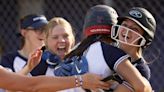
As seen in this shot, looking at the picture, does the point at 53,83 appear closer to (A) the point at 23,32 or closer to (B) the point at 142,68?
(B) the point at 142,68

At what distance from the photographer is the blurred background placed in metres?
6.67

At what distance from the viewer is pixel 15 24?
8.02m

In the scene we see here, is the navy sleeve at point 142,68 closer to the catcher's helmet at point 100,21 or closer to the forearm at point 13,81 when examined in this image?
the catcher's helmet at point 100,21

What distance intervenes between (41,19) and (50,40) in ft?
2.22

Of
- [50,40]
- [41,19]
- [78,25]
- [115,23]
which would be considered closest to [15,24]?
[78,25]

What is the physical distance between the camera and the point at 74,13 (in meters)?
7.22

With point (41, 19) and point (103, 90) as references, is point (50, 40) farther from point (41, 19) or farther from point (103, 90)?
point (103, 90)

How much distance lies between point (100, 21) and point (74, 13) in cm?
370

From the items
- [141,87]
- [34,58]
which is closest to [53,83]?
[141,87]

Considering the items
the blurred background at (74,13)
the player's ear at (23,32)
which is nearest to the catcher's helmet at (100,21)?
Answer: the player's ear at (23,32)

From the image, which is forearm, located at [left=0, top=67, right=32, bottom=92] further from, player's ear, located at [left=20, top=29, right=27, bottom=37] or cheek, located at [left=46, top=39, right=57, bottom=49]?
player's ear, located at [left=20, top=29, right=27, bottom=37]

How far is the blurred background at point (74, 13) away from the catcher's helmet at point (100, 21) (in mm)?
2472

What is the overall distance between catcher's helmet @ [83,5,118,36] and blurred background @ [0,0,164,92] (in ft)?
8.11

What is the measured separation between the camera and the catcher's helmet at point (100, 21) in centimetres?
351
